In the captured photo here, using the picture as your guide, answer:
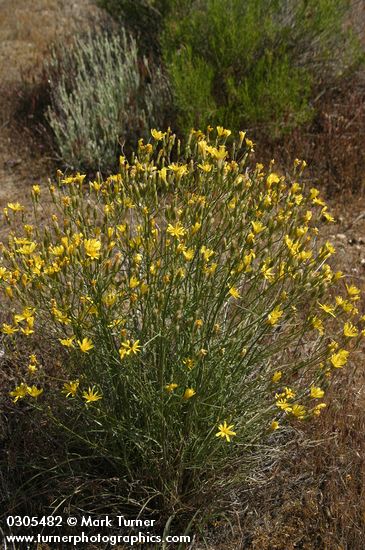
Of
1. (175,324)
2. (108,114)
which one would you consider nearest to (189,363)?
(175,324)

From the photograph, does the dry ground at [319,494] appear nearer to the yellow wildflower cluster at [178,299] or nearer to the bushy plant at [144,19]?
the yellow wildflower cluster at [178,299]

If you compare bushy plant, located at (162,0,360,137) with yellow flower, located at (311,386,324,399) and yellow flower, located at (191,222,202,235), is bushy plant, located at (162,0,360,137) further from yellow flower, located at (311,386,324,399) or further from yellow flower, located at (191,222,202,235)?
yellow flower, located at (311,386,324,399)

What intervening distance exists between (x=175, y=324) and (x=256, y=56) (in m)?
4.18

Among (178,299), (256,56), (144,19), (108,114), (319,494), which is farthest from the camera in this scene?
(144,19)

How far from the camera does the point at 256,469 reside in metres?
2.61

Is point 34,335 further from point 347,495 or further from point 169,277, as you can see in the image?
point 347,495

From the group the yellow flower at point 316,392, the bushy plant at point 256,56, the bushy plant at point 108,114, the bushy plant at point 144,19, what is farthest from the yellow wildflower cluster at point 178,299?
the bushy plant at point 144,19

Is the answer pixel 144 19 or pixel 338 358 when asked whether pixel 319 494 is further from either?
pixel 144 19

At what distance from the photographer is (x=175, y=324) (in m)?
2.04

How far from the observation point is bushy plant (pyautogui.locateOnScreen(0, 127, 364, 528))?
212 centimetres

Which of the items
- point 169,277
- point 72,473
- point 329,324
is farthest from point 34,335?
point 329,324

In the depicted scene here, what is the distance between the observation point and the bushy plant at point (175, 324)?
2121 mm

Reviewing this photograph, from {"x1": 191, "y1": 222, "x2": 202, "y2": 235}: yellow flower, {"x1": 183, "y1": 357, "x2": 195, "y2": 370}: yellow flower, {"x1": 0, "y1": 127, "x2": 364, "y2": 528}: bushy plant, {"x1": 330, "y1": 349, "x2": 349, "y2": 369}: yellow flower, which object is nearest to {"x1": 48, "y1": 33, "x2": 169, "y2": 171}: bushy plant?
{"x1": 0, "y1": 127, "x2": 364, "y2": 528}: bushy plant

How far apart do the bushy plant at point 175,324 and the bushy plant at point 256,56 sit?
8.78 feet
